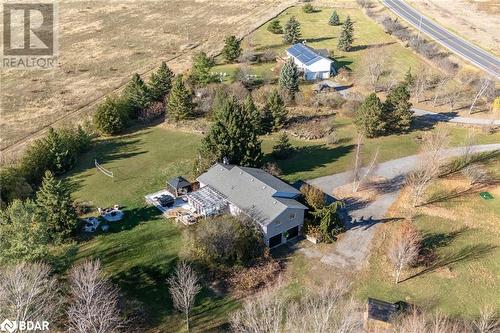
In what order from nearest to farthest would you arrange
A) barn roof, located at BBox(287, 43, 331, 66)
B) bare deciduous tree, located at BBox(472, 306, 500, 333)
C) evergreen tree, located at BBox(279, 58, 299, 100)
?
bare deciduous tree, located at BBox(472, 306, 500, 333) → evergreen tree, located at BBox(279, 58, 299, 100) → barn roof, located at BBox(287, 43, 331, 66)

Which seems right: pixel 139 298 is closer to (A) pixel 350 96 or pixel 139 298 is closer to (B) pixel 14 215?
(B) pixel 14 215

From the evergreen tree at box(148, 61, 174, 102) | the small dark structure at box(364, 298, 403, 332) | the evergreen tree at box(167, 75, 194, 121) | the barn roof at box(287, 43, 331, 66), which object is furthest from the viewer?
the barn roof at box(287, 43, 331, 66)

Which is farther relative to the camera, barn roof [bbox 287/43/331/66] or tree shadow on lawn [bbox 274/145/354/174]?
barn roof [bbox 287/43/331/66]

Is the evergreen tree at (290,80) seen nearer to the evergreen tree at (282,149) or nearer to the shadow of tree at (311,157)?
the shadow of tree at (311,157)

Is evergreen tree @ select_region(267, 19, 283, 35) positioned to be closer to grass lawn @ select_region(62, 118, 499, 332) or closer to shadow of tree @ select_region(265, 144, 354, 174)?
grass lawn @ select_region(62, 118, 499, 332)

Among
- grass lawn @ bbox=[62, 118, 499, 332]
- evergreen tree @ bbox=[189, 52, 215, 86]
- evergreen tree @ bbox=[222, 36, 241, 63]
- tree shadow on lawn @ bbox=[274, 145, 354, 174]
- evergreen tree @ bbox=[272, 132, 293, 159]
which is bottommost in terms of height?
grass lawn @ bbox=[62, 118, 499, 332]

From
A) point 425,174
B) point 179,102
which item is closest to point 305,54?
point 179,102

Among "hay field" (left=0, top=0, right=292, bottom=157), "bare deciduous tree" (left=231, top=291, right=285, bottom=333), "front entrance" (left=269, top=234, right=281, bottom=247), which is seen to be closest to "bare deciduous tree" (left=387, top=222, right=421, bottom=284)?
"front entrance" (left=269, top=234, right=281, bottom=247)

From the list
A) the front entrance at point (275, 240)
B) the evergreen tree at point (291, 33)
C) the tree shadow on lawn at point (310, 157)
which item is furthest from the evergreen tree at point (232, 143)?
the evergreen tree at point (291, 33)
